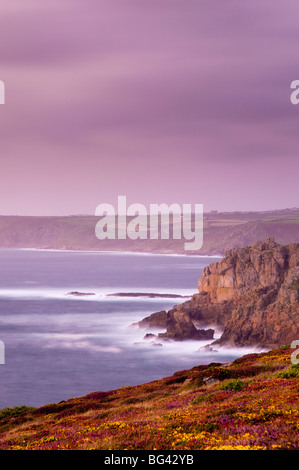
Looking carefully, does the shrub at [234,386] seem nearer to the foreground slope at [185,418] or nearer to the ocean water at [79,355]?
the foreground slope at [185,418]

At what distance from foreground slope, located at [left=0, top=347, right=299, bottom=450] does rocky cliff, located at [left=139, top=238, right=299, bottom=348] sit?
195 ft

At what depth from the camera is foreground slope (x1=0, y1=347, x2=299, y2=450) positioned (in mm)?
15680

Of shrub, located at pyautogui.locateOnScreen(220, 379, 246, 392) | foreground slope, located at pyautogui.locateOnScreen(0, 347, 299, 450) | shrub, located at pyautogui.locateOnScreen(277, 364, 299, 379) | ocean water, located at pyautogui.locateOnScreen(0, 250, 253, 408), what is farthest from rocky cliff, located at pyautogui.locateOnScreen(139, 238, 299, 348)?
shrub, located at pyautogui.locateOnScreen(220, 379, 246, 392)

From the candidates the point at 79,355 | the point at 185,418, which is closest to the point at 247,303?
the point at 79,355

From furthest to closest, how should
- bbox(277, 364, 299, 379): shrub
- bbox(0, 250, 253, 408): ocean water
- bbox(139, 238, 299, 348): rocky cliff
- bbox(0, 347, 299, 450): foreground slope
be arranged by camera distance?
bbox(139, 238, 299, 348): rocky cliff → bbox(0, 250, 253, 408): ocean water → bbox(277, 364, 299, 379): shrub → bbox(0, 347, 299, 450): foreground slope

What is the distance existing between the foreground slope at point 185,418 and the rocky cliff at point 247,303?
195 ft

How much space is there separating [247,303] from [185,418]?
272 ft

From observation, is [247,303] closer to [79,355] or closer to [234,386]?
[79,355]

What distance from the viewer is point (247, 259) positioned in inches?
4956

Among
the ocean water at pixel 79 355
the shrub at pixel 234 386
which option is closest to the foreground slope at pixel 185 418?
the shrub at pixel 234 386

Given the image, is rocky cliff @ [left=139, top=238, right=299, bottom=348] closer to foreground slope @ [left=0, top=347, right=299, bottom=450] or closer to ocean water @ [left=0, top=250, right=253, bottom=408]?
ocean water @ [left=0, top=250, right=253, bottom=408]
